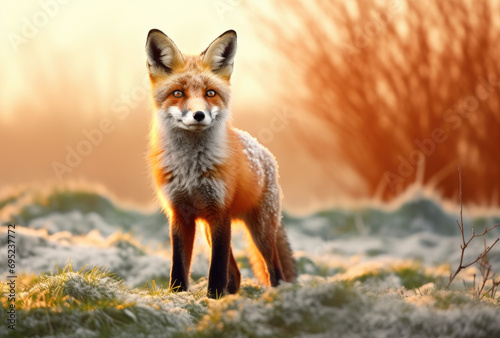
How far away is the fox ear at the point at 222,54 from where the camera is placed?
4125mm

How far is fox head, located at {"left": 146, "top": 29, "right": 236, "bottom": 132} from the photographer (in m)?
3.88

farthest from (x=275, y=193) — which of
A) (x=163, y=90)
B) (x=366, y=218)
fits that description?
(x=366, y=218)

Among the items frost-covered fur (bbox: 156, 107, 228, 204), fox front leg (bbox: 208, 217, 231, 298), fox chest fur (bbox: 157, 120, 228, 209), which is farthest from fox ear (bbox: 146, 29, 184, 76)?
fox front leg (bbox: 208, 217, 231, 298)

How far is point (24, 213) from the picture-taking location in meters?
7.89

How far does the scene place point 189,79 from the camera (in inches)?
156

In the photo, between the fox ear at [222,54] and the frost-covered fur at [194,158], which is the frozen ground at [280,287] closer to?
the frost-covered fur at [194,158]

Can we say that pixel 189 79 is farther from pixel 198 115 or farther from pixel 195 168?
pixel 195 168

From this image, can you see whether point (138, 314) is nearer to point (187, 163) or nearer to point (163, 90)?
point (187, 163)

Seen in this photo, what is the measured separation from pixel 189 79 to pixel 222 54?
0.41 metres

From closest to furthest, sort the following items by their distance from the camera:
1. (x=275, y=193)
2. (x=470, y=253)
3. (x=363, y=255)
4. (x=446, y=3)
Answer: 1. (x=275, y=193)
2. (x=470, y=253)
3. (x=363, y=255)
4. (x=446, y=3)

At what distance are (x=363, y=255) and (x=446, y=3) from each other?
5081 mm

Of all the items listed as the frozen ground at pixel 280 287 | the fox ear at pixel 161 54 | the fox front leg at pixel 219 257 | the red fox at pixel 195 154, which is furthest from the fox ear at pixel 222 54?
the frozen ground at pixel 280 287

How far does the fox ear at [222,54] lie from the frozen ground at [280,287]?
5.29 ft

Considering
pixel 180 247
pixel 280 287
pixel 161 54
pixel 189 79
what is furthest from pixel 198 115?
pixel 280 287
